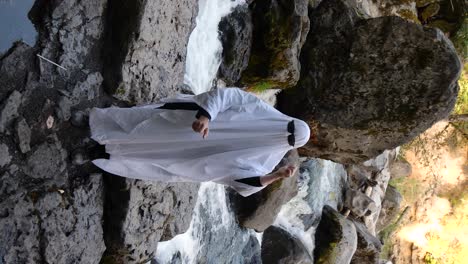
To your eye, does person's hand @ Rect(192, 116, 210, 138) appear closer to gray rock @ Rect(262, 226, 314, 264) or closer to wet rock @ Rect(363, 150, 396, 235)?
gray rock @ Rect(262, 226, 314, 264)

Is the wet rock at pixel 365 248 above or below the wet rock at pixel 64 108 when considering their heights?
below

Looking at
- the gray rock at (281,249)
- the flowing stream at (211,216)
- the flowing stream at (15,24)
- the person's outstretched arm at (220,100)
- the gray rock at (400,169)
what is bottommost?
the gray rock at (400,169)

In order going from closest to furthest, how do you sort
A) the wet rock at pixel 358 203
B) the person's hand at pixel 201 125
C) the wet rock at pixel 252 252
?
the person's hand at pixel 201 125 < the wet rock at pixel 252 252 < the wet rock at pixel 358 203

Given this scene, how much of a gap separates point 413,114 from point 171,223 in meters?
3.02

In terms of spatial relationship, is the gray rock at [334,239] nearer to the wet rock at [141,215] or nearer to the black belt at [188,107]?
the wet rock at [141,215]

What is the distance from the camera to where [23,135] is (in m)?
3.14

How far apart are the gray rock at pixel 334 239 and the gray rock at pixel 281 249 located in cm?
A: 66

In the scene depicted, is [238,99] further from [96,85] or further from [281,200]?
[281,200]

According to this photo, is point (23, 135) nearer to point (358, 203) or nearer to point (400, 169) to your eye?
point (358, 203)

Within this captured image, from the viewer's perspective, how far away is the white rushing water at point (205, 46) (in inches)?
204

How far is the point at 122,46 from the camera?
373 cm

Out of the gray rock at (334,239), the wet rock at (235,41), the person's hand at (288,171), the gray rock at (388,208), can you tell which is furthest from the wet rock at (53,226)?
the gray rock at (388,208)

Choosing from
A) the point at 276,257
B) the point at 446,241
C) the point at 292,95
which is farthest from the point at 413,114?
the point at 446,241

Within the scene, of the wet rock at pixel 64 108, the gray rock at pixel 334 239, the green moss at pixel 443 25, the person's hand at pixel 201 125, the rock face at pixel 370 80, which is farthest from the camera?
the green moss at pixel 443 25
